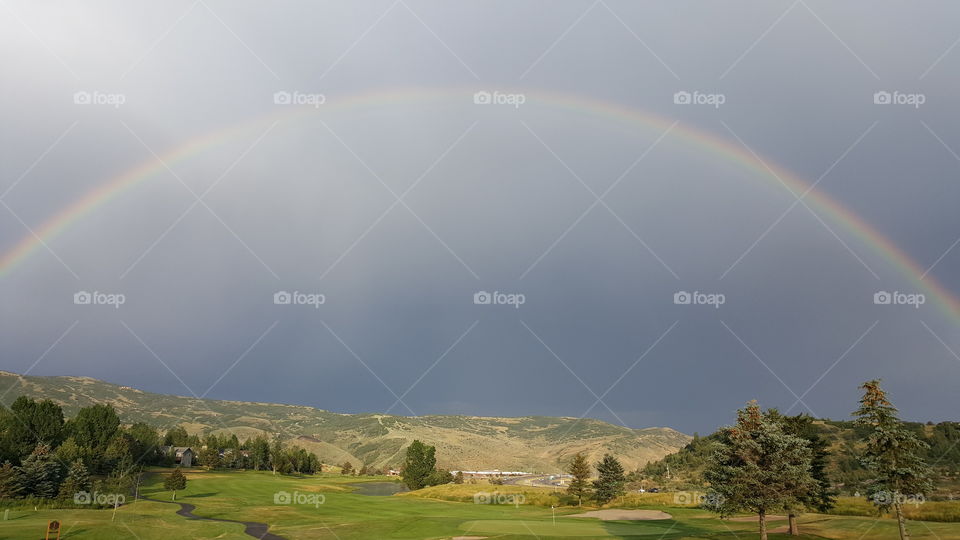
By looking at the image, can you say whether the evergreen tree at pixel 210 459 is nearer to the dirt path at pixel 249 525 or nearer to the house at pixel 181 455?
the house at pixel 181 455

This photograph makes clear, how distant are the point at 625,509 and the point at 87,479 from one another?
72.8m

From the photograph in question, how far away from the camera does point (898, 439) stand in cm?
3450

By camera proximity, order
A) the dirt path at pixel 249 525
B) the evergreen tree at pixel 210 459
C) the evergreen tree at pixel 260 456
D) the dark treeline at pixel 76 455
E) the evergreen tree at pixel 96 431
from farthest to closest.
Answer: the evergreen tree at pixel 260 456
the evergreen tree at pixel 210 459
the evergreen tree at pixel 96 431
the dark treeline at pixel 76 455
the dirt path at pixel 249 525

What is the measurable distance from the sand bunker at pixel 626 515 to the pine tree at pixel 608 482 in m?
16.0

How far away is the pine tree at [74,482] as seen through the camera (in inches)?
2660

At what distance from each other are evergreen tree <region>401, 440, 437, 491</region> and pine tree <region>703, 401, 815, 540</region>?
9981cm

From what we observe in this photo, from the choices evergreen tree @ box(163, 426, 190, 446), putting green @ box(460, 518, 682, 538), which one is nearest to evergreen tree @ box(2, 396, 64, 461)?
evergreen tree @ box(163, 426, 190, 446)

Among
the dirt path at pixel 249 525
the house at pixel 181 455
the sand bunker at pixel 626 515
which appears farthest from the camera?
the house at pixel 181 455

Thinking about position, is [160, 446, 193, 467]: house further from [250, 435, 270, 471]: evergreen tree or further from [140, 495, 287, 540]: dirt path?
[140, 495, 287, 540]: dirt path

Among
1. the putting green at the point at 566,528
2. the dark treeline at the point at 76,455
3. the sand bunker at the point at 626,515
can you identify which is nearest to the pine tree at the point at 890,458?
the putting green at the point at 566,528

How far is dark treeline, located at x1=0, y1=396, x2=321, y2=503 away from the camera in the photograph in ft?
222

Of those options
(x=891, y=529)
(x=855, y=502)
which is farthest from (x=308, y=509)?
(x=855, y=502)

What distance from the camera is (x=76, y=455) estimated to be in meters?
80.9

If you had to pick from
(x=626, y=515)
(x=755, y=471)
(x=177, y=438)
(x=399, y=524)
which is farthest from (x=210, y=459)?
(x=755, y=471)
